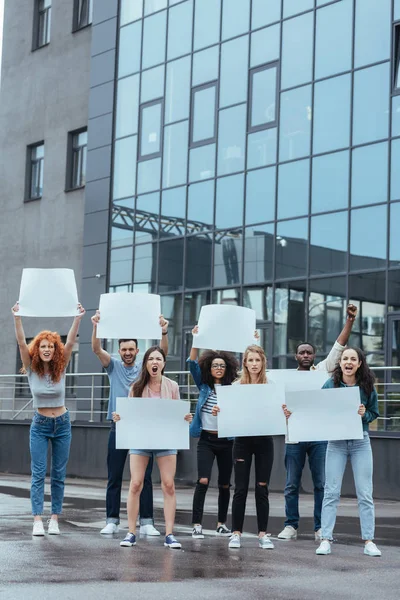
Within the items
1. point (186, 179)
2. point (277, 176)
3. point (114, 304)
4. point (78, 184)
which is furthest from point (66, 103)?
point (114, 304)

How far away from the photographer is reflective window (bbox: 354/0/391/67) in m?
20.3

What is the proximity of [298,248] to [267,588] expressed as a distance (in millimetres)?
15452

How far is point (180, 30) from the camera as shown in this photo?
25.0m

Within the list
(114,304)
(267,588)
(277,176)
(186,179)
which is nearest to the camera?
(267,588)

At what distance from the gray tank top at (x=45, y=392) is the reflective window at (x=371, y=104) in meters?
12.5

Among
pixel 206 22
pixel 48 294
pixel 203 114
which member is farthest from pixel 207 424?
pixel 206 22

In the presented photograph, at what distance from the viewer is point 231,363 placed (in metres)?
9.55

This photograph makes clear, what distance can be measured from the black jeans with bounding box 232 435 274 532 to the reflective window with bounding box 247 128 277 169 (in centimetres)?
1420

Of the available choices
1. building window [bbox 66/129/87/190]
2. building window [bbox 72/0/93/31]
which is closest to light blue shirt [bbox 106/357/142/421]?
building window [bbox 66/129/87/190]

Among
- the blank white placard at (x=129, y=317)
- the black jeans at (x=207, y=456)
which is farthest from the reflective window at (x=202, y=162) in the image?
the black jeans at (x=207, y=456)

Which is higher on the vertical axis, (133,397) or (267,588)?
(133,397)

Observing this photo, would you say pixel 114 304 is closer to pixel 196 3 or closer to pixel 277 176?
pixel 277 176

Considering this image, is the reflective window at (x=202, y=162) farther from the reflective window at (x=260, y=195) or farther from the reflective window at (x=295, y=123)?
the reflective window at (x=295, y=123)

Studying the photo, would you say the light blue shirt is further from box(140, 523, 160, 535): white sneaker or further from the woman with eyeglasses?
box(140, 523, 160, 535): white sneaker
